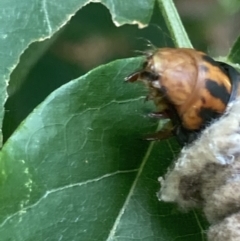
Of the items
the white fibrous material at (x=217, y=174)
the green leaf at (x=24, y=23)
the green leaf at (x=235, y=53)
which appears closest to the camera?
the white fibrous material at (x=217, y=174)

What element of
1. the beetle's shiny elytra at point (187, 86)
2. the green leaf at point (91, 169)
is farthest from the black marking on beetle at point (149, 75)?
the green leaf at point (91, 169)

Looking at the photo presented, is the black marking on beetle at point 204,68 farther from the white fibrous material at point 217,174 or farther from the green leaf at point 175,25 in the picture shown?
the green leaf at point 175,25

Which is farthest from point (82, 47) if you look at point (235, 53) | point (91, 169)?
point (91, 169)

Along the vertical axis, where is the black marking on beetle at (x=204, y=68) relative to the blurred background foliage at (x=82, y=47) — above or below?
above

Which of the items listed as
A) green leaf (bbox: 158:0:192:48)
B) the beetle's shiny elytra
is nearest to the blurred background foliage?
green leaf (bbox: 158:0:192:48)

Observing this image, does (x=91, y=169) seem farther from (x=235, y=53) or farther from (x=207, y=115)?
(x=235, y=53)

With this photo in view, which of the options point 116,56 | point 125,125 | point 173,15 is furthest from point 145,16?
point 116,56
